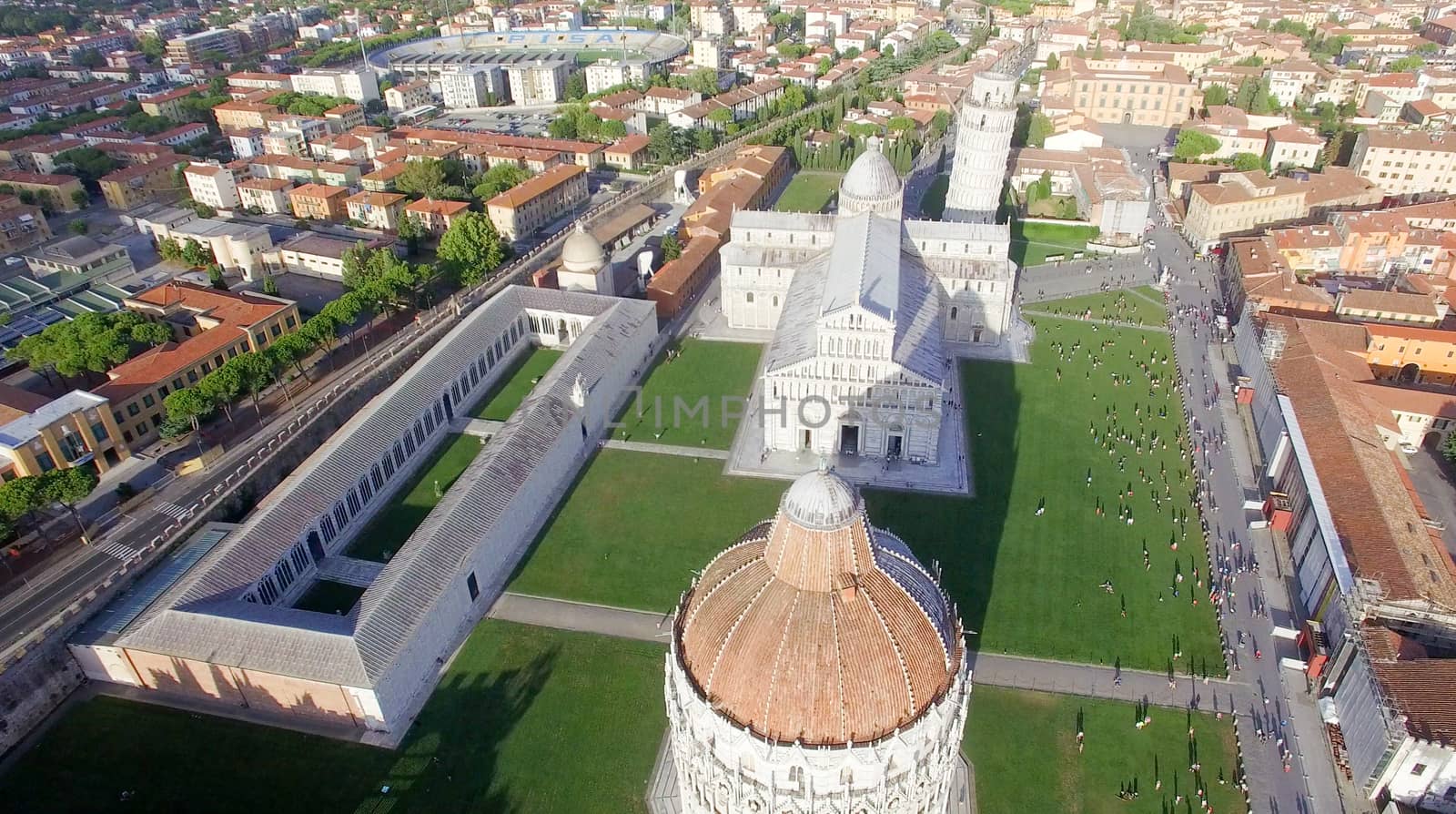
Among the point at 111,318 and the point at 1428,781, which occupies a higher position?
the point at 111,318

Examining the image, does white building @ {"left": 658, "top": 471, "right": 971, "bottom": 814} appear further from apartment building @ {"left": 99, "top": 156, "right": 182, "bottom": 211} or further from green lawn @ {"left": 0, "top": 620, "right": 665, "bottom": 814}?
apartment building @ {"left": 99, "top": 156, "right": 182, "bottom": 211}

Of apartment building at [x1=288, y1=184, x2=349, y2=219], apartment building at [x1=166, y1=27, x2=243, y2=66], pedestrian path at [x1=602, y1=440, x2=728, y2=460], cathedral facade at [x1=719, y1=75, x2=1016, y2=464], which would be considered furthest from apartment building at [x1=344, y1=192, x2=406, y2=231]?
apartment building at [x1=166, y1=27, x2=243, y2=66]

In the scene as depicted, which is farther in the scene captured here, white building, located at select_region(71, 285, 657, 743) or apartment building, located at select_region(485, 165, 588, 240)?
apartment building, located at select_region(485, 165, 588, 240)

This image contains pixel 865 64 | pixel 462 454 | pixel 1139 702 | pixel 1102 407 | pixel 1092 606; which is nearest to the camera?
pixel 1139 702

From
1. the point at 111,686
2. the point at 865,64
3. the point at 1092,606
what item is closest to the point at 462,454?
the point at 111,686

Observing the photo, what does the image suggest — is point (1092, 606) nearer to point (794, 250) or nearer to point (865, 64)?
point (794, 250)

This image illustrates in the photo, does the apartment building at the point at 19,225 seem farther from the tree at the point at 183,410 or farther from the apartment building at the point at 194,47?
the apartment building at the point at 194,47

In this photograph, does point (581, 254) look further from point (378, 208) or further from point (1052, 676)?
point (1052, 676)
